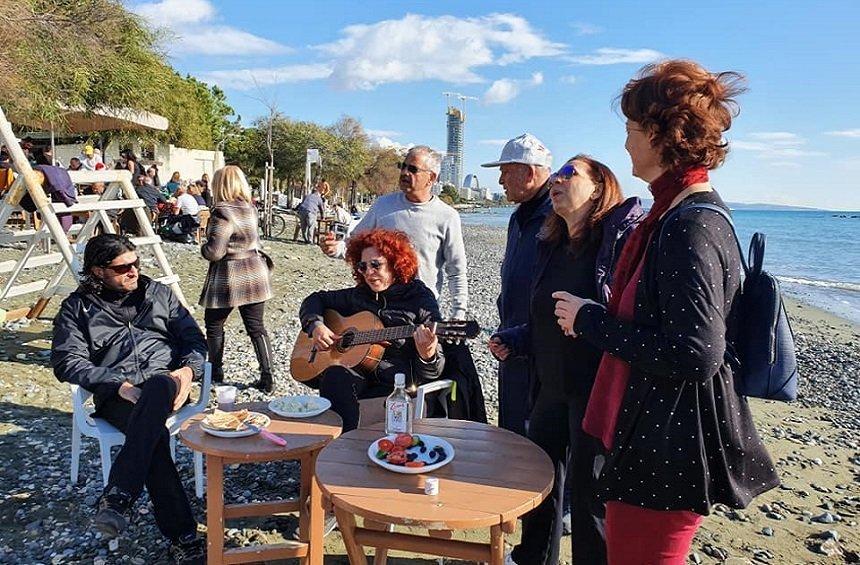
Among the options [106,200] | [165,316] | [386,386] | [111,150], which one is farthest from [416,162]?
[111,150]

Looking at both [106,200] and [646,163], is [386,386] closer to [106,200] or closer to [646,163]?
[646,163]

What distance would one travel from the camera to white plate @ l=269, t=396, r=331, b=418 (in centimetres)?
307

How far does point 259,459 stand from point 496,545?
104 cm

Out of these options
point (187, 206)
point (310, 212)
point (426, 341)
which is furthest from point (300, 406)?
point (310, 212)

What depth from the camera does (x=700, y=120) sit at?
179 centimetres

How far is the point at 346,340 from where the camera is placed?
375 centimetres

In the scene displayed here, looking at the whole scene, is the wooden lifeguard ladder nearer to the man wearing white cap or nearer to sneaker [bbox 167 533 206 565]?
sneaker [bbox 167 533 206 565]

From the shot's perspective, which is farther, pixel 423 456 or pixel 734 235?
pixel 423 456

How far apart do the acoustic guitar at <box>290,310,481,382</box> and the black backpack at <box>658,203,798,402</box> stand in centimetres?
178

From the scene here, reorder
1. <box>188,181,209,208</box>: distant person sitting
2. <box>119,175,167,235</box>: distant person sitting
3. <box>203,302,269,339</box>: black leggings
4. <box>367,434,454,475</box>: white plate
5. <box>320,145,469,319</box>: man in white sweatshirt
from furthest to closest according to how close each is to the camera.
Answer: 1. <box>188,181,209,208</box>: distant person sitting
2. <box>119,175,167,235</box>: distant person sitting
3. <box>203,302,269,339</box>: black leggings
4. <box>320,145,469,319</box>: man in white sweatshirt
5. <box>367,434,454,475</box>: white plate

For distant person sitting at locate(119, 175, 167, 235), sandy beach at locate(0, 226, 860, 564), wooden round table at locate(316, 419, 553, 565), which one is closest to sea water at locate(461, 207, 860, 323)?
sandy beach at locate(0, 226, 860, 564)

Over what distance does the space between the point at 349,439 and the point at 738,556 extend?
2347 mm

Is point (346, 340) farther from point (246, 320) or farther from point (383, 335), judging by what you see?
point (246, 320)

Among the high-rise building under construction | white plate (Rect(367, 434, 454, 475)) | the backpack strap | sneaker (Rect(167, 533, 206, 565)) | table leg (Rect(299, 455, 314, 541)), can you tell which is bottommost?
sneaker (Rect(167, 533, 206, 565))
